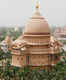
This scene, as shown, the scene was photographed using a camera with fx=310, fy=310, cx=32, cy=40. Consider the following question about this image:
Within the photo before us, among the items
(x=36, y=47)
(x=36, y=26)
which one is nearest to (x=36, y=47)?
(x=36, y=47)

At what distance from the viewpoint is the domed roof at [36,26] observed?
63.5ft

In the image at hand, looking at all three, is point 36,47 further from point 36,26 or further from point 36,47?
point 36,26

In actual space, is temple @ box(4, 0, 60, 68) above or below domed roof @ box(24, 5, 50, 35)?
below

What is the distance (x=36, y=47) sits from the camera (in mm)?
19469

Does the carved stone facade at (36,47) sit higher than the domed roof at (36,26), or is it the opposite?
the domed roof at (36,26)

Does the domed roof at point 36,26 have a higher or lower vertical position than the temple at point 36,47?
higher

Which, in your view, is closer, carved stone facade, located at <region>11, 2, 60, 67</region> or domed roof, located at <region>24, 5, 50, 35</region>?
carved stone facade, located at <region>11, 2, 60, 67</region>

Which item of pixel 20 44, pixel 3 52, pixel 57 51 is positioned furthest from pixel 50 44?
pixel 3 52

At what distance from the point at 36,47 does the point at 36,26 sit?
132 cm

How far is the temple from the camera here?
19.2 meters

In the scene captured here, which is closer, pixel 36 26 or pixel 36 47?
pixel 36 26

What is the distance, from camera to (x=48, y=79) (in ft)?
53.1

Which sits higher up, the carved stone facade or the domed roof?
the domed roof

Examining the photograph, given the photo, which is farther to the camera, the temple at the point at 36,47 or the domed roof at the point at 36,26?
the domed roof at the point at 36,26
